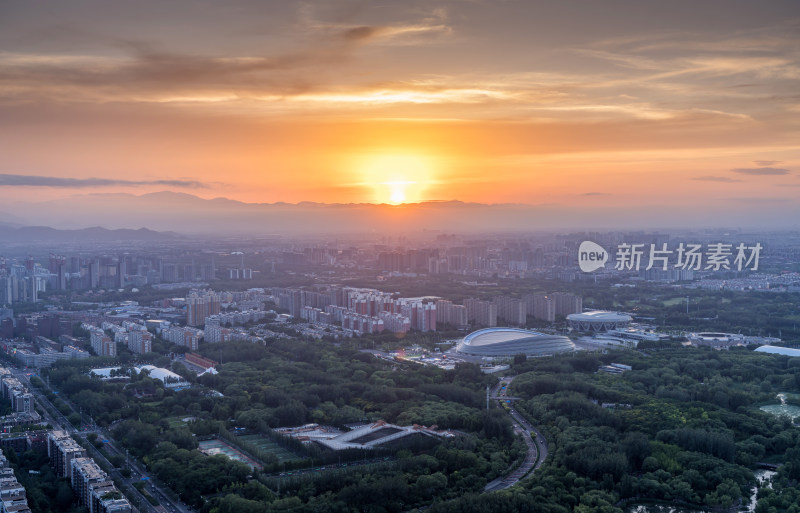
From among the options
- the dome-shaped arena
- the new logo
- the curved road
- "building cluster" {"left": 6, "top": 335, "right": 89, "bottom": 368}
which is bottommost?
the curved road

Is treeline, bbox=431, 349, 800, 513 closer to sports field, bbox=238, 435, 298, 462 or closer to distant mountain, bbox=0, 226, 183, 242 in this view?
sports field, bbox=238, 435, 298, 462

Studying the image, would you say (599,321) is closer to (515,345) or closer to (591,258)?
(515,345)

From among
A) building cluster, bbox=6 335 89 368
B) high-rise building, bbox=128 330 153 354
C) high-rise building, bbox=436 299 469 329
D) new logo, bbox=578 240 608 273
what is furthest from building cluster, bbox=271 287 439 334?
new logo, bbox=578 240 608 273

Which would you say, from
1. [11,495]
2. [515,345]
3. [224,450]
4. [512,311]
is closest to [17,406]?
[224,450]

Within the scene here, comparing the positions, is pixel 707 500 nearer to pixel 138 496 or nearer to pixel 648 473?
pixel 648 473

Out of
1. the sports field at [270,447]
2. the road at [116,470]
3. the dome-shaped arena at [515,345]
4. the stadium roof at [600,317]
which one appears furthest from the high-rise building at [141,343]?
the stadium roof at [600,317]

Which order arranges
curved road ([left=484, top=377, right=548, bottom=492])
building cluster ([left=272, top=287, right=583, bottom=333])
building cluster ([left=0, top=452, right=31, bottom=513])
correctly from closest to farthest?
building cluster ([left=0, top=452, right=31, bottom=513])
curved road ([left=484, top=377, right=548, bottom=492])
building cluster ([left=272, top=287, right=583, bottom=333])

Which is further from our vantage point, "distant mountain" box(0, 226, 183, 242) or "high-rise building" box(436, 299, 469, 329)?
"distant mountain" box(0, 226, 183, 242)
